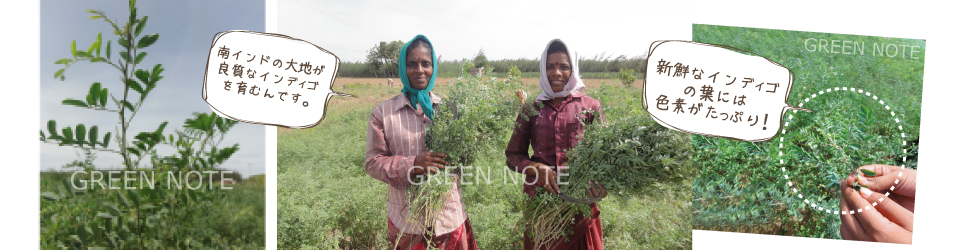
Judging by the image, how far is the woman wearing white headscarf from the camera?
7.30ft

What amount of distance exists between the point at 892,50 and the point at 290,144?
5131mm

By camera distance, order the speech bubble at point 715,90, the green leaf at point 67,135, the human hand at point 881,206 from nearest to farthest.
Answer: the green leaf at point 67,135
the speech bubble at point 715,90
the human hand at point 881,206

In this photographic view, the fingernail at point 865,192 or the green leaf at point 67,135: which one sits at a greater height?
the green leaf at point 67,135

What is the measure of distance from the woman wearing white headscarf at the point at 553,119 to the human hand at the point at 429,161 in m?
0.38

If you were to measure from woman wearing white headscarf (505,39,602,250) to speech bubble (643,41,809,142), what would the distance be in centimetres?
37

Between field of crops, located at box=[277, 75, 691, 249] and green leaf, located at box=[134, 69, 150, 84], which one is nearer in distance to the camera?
green leaf, located at box=[134, 69, 150, 84]

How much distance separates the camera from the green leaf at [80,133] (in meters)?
1.95

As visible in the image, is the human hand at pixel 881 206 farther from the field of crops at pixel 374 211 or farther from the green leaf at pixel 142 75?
the green leaf at pixel 142 75

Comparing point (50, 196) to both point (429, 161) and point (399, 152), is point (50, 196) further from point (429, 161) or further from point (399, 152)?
point (429, 161)

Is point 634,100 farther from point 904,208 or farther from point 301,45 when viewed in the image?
point 904,208

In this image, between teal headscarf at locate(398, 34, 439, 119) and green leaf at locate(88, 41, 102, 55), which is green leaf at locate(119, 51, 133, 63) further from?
teal headscarf at locate(398, 34, 439, 119)

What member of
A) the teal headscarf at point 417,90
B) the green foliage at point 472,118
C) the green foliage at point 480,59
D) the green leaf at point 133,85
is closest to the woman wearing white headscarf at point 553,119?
the green foliage at point 472,118

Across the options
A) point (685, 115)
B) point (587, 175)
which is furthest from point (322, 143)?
point (685, 115)

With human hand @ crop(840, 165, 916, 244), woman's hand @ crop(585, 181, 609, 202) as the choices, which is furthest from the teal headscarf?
human hand @ crop(840, 165, 916, 244)
